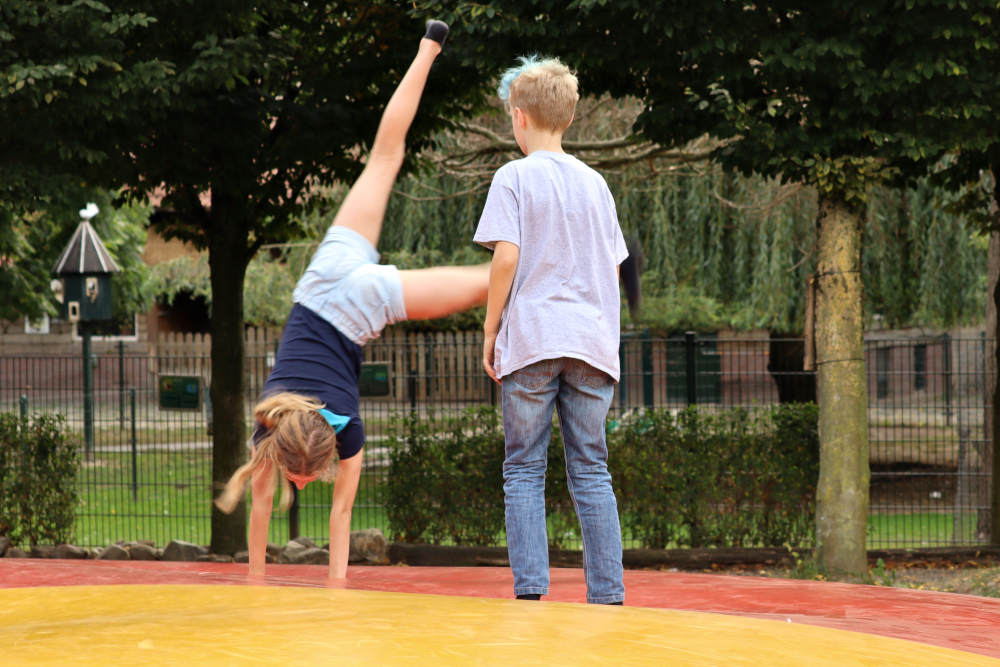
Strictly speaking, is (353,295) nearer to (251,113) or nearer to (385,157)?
(385,157)

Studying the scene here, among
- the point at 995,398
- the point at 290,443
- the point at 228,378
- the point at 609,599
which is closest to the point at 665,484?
the point at 995,398

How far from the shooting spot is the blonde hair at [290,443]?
347 cm

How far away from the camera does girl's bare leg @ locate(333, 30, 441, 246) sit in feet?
13.5

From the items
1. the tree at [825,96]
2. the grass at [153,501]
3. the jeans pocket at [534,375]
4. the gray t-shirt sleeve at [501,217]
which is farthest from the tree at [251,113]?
the jeans pocket at [534,375]

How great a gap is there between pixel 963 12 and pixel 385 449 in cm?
524

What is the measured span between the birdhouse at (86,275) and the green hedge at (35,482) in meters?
→ 7.05

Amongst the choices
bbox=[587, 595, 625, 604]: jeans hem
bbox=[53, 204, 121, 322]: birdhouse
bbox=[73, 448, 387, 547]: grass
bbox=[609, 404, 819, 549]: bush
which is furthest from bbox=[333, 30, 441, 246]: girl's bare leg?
bbox=[53, 204, 121, 322]: birdhouse

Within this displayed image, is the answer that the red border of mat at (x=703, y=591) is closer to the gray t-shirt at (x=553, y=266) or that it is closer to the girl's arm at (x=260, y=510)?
the girl's arm at (x=260, y=510)

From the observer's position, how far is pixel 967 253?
13.8m

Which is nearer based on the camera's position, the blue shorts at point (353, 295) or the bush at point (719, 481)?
the blue shorts at point (353, 295)

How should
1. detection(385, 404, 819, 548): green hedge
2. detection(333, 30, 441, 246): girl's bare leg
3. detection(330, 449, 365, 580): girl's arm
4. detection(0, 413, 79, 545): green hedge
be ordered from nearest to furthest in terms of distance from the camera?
detection(330, 449, 365, 580): girl's arm, detection(333, 30, 441, 246): girl's bare leg, detection(385, 404, 819, 548): green hedge, detection(0, 413, 79, 545): green hedge

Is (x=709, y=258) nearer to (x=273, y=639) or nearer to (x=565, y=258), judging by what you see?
(x=565, y=258)

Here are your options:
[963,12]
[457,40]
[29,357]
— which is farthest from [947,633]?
[29,357]

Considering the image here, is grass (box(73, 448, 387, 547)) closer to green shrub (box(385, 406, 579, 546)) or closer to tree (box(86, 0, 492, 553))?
green shrub (box(385, 406, 579, 546))
